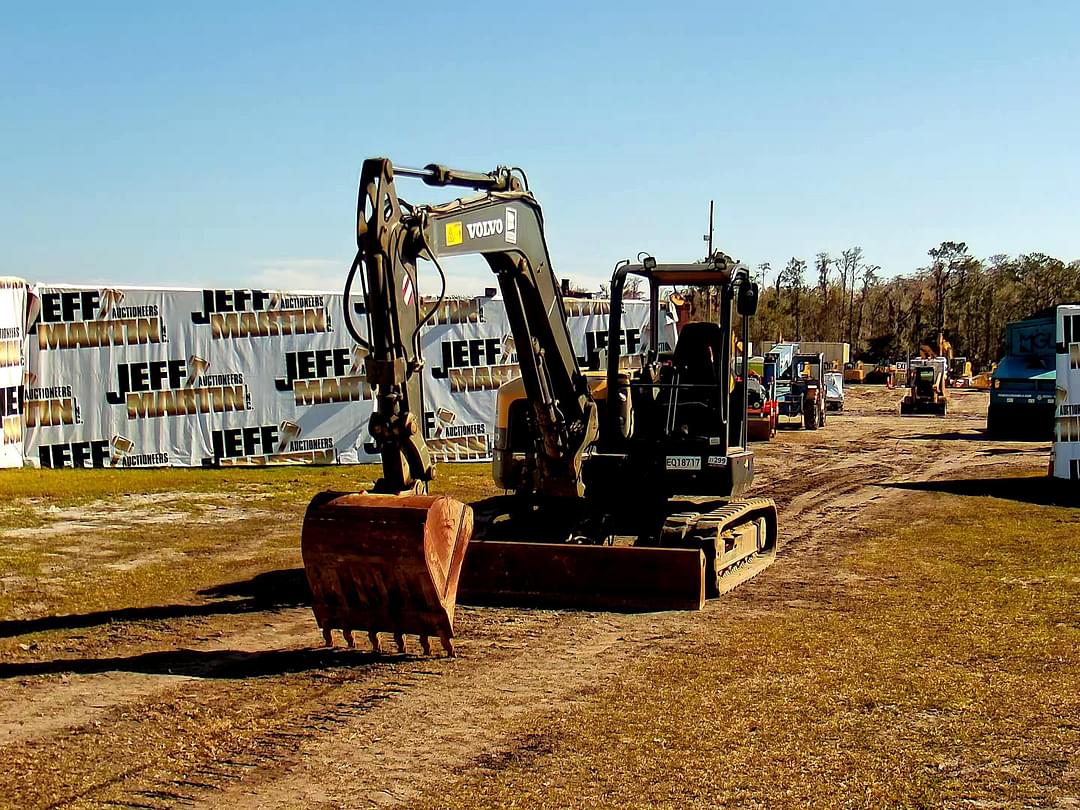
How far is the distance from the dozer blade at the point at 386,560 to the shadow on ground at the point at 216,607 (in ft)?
8.40

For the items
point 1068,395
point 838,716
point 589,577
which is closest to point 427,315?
point 589,577

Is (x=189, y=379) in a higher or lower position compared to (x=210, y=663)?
higher

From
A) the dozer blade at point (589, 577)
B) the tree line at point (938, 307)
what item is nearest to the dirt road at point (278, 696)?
the dozer blade at point (589, 577)

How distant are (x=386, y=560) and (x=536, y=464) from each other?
11.8ft

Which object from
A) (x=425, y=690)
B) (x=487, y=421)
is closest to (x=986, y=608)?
(x=425, y=690)

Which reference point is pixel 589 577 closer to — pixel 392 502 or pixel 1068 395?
pixel 392 502

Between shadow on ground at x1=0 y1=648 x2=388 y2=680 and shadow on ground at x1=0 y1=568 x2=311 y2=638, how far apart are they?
1296 millimetres

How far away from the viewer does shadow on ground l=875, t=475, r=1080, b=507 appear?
19534 mm

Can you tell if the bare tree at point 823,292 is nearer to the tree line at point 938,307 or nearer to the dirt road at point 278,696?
the tree line at point 938,307

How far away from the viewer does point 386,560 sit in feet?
26.5

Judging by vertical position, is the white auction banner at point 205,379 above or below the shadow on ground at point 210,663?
above

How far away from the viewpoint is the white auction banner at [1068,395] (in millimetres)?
20000

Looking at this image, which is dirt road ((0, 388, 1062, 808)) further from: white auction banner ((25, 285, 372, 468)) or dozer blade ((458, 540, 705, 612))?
white auction banner ((25, 285, 372, 468))

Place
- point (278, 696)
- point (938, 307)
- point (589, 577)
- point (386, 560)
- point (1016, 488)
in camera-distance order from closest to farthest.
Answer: point (278, 696), point (386, 560), point (589, 577), point (1016, 488), point (938, 307)
